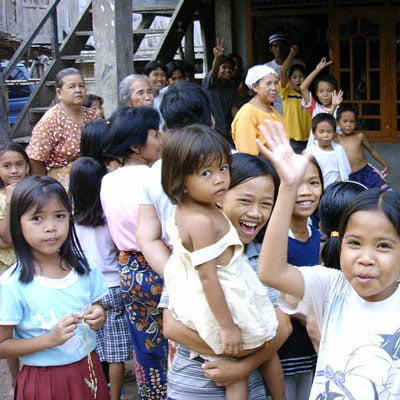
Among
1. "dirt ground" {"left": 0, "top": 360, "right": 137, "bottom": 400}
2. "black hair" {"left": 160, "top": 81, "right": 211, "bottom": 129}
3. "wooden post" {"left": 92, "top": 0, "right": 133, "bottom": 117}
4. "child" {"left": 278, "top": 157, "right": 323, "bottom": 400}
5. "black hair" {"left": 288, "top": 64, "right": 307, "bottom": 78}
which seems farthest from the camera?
"black hair" {"left": 288, "top": 64, "right": 307, "bottom": 78}

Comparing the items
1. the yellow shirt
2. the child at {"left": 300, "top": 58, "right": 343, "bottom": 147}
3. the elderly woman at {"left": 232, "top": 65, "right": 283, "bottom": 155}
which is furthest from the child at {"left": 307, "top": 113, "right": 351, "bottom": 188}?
the child at {"left": 300, "top": 58, "right": 343, "bottom": 147}

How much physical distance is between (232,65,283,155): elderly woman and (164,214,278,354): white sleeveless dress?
238 centimetres

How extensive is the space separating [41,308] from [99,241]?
111cm

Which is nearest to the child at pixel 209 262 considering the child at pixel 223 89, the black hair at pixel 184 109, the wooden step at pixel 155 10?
the black hair at pixel 184 109

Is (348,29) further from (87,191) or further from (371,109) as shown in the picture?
(87,191)

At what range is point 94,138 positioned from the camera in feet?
12.5

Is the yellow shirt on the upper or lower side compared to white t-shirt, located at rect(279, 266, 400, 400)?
upper

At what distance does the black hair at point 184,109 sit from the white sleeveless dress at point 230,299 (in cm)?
77

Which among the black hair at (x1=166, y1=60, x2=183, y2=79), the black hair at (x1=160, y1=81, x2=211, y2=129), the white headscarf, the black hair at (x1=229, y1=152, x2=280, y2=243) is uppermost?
the black hair at (x1=166, y1=60, x2=183, y2=79)

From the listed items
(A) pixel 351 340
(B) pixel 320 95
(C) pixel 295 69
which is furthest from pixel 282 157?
(C) pixel 295 69

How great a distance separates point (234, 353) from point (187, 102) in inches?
46.4

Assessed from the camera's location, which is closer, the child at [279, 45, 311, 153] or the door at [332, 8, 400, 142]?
the child at [279, 45, 311, 153]

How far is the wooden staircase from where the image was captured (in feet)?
26.1

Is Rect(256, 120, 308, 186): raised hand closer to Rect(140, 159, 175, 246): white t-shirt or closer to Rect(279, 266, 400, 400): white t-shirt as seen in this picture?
Rect(279, 266, 400, 400): white t-shirt
